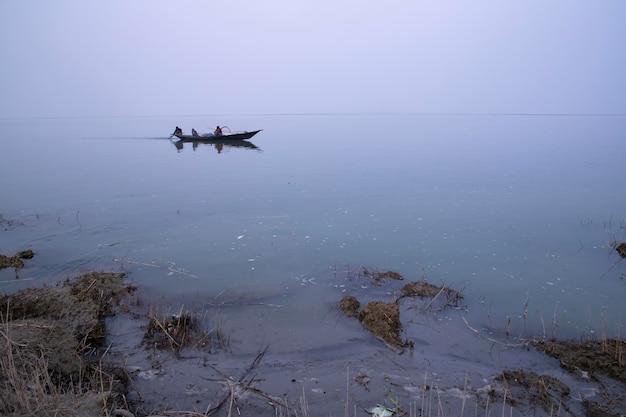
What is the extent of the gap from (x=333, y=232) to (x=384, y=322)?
6.28 m

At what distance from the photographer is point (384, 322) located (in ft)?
23.1

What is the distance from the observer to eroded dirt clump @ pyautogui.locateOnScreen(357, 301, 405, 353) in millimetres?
6750

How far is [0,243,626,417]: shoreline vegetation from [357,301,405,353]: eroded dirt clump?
0.02 m

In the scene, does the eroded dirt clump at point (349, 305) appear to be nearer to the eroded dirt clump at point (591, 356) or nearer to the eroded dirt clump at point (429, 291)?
the eroded dirt clump at point (429, 291)

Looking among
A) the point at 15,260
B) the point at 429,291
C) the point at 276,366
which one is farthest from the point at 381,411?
the point at 15,260

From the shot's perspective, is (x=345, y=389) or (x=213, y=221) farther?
(x=213, y=221)

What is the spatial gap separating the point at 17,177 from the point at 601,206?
29.2 meters

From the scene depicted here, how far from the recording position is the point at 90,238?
41.5ft

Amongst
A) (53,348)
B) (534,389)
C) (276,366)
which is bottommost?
(276,366)

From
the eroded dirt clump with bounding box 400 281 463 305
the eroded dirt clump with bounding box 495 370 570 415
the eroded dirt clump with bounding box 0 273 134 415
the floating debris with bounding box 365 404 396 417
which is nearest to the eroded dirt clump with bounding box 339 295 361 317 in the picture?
the eroded dirt clump with bounding box 400 281 463 305

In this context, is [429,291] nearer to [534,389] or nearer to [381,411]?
[534,389]

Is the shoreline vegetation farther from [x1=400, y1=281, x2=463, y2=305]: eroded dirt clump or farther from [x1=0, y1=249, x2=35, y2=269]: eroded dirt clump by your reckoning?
[x1=0, y1=249, x2=35, y2=269]: eroded dirt clump

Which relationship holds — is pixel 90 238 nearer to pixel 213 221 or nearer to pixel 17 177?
pixel 213 221

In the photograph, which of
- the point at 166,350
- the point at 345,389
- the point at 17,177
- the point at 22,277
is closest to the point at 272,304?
the point at 166,350
